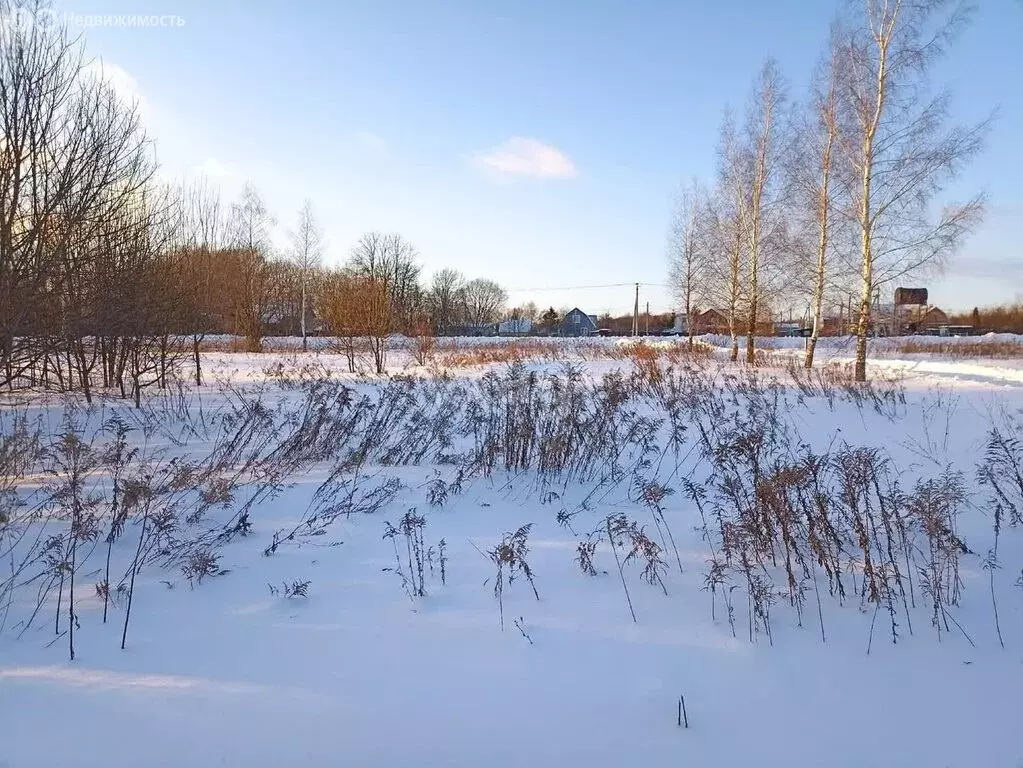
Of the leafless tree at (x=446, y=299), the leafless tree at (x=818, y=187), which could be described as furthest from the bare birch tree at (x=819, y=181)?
the leafless tree at (x=446, y=299)

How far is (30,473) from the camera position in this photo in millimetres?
4785

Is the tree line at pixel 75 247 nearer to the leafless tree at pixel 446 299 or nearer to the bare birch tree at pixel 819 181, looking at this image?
the bare birch tree at pixel 819 181

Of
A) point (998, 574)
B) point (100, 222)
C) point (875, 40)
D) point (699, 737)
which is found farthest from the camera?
point (875, 40)

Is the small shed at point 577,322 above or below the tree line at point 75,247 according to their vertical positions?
above

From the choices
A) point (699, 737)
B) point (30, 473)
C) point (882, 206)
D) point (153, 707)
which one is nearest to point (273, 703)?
point (153, 707)

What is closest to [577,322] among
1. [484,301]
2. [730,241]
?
[484,301]

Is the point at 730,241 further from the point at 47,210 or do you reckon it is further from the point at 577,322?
the point at 577,322

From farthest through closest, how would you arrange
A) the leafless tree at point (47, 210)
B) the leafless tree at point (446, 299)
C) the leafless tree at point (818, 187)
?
the leafless tree at point (446, 299) < the leafless tree at point (818, 187) < the leafless tree at point (47, 210)

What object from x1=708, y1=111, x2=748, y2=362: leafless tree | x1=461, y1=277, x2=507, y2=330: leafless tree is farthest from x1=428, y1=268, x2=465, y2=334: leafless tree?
x1=708, y1=111, x2=748, y2=362: leafless tree

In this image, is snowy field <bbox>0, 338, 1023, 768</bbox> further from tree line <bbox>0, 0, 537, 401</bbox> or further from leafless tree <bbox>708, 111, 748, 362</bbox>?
leafless tree <bbox>708, 111, 748, 362</bbox>

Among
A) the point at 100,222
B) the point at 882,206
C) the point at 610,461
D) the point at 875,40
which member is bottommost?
the point at 610,461

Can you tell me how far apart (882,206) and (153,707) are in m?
15.0

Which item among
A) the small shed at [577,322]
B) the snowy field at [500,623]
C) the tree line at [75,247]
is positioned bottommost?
the snowy field at [500,623]

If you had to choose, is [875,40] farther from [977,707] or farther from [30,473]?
[30,473]
